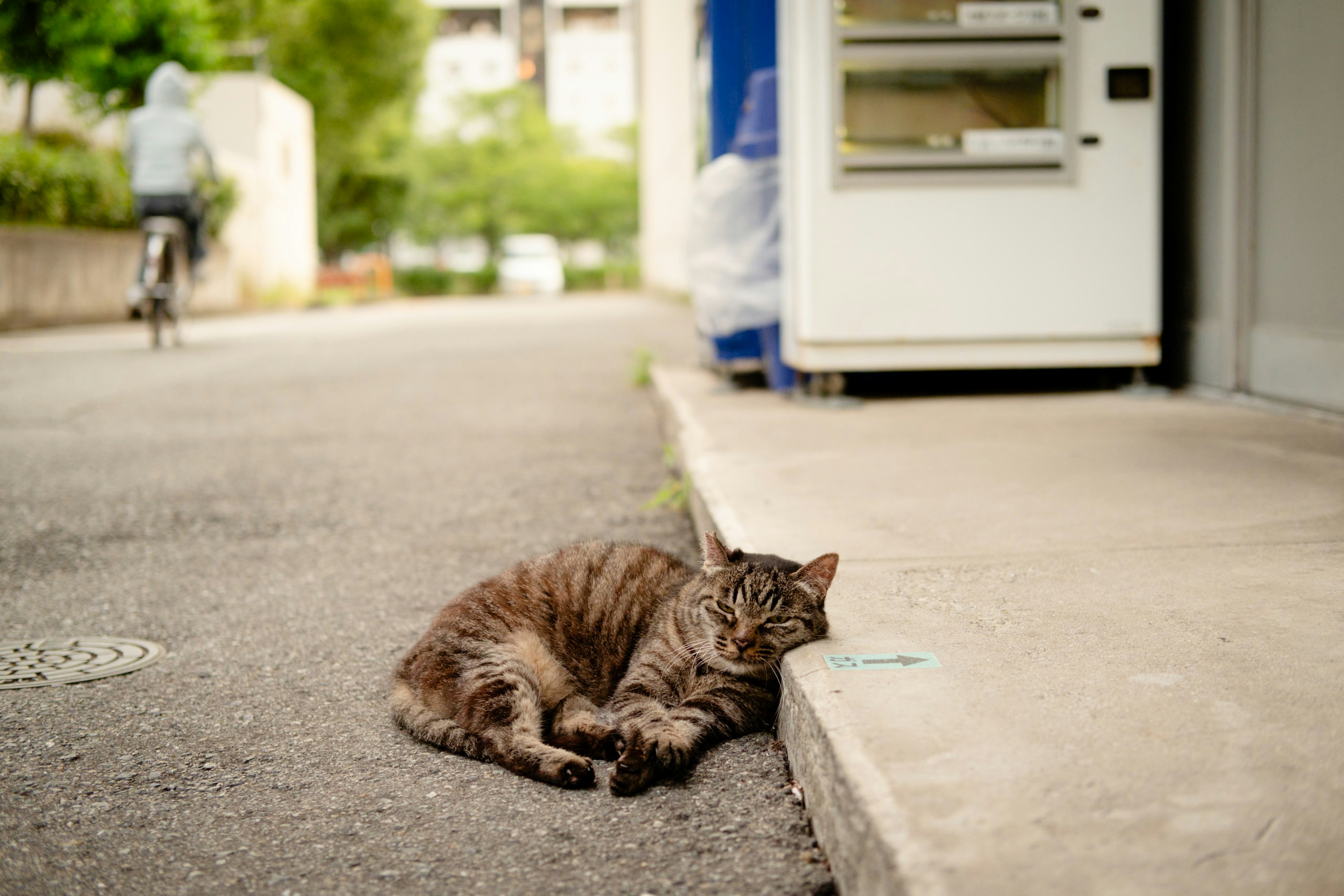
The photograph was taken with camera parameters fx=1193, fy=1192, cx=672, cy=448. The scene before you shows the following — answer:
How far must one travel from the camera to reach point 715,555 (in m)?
2.72

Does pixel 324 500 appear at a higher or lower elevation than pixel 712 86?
lower

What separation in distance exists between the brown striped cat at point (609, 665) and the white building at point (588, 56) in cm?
8547

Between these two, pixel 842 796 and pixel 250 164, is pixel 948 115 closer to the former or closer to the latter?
pixel 842 796

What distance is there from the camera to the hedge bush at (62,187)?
516 inches

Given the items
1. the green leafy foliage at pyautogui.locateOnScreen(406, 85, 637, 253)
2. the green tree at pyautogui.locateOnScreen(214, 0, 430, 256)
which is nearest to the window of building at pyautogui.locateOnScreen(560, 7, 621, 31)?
the green leafy foliage at pyautogui.locateOnScreen(406, 85, 637, 253)

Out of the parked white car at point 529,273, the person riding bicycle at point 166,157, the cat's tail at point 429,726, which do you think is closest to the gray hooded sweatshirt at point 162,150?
the person riding bicycle at point 166,157

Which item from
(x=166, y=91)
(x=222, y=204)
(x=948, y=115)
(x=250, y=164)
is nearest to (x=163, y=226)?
(x=166, y=91)

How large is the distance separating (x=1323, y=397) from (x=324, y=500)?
415 centimetres

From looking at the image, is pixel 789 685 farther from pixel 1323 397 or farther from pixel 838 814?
pixel 1323 397

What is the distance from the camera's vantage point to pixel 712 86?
22.8ft

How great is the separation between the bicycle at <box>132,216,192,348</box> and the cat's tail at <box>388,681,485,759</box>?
30.0 ft

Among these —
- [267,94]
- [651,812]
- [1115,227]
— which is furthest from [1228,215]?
[267,94]

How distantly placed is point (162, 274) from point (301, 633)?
8685 mm

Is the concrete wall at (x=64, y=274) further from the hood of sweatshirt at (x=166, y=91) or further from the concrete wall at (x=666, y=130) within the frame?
the concrete wall at (x=666, y=130)
